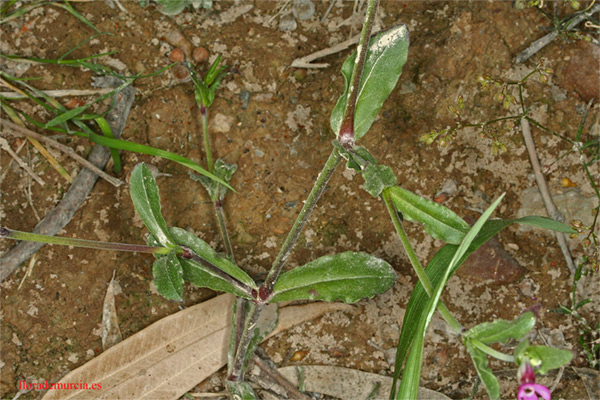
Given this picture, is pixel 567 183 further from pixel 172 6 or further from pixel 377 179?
pixel 172 6

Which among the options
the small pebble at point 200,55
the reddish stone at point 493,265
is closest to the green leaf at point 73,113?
the small pebble at point 200,55

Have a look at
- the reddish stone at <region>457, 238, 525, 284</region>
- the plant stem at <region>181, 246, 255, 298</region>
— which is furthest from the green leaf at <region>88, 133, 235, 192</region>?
the reddish stone at <region>457, 238, 525, 284</region>

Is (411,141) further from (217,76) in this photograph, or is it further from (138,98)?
(138,98)

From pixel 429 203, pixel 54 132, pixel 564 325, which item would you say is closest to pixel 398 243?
pixel 429 203

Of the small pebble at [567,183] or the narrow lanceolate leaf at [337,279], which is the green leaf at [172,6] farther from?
the small pebble at [567,183]

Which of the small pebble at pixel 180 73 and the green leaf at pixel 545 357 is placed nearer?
the green leaf at pixel 545 357

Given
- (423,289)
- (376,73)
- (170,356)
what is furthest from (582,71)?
(170,356)
